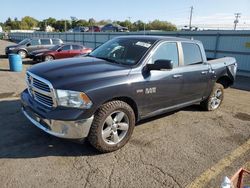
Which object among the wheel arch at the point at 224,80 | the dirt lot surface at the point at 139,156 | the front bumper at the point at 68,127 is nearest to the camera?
the dirt lot surface at the point at 139,156

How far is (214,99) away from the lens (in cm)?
625

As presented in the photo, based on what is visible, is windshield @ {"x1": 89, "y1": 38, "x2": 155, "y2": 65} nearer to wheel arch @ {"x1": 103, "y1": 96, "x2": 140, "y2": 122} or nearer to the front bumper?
wheel arch @ {"x1": 103, "y1": 96, "x2": 140, "y2": 122}

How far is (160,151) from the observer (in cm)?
400

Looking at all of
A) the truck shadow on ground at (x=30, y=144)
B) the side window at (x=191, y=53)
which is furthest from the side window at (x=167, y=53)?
the truck shadow on ground at (x=30, y=144)

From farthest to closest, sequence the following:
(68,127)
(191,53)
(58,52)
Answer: (58,52) < (191,53) < (68,127)

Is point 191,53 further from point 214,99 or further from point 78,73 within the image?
point 78,73

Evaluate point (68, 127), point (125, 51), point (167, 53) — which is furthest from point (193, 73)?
point (68, 127)

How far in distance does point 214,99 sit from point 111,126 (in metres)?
3.49

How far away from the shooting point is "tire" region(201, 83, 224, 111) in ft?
19.8

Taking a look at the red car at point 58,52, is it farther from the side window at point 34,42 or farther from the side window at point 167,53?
the side window at point 167,53

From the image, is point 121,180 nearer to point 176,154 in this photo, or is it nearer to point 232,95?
point 176,154

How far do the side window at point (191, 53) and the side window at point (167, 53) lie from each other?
295 millimetres

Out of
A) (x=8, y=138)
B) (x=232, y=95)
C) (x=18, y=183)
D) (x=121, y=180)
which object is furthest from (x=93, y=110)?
(x=232, y=95)

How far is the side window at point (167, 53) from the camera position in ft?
14.5
